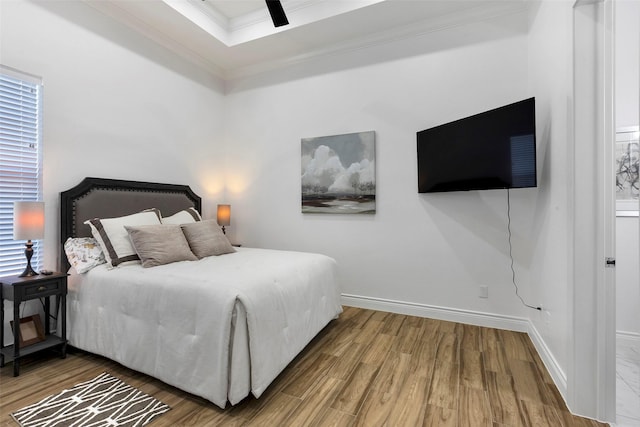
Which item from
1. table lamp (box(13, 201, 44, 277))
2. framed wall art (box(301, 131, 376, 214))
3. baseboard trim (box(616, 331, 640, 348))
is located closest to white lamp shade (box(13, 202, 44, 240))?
table lamp (box(13, 201, 44, 277))

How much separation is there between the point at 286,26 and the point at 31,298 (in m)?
3.36

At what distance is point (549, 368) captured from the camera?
6.79ft

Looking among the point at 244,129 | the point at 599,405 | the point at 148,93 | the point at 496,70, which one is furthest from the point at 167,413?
the point at 496,70

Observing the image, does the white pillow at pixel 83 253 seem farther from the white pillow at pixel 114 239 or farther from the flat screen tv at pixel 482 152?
the flat screen tv at pixel 482 152

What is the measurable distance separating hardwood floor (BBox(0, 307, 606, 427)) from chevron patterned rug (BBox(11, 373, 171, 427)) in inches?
2.6

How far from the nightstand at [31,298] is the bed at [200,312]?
0.28ft

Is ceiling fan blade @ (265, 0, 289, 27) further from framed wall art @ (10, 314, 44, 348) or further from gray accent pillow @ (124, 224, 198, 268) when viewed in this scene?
framed wall art @ (10, 314, 44, 348)

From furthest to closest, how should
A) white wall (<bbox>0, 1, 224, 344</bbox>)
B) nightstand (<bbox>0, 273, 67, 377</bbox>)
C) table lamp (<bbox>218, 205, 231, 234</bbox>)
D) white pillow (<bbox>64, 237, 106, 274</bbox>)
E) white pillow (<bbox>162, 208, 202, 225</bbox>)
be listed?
table lamp (<bbox>218, 205, 231, 234</bbox>), white pillow (<bbox>162, 208, 202, 225</bbox>), white wall (<bbox>0, 1, 224, 344</bbox>), white pillow (<bbox>64, 237, 106, 274</bbox>), nightstand (<bbox>0, 273, 67, 377</bbox>)

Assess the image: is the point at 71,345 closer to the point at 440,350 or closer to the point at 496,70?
the point at 440,350

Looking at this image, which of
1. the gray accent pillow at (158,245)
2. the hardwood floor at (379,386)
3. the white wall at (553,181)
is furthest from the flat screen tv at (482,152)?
the gray accent pillow at (158,245)

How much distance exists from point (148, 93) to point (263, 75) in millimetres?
1492

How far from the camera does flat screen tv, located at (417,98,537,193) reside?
2.24 meters

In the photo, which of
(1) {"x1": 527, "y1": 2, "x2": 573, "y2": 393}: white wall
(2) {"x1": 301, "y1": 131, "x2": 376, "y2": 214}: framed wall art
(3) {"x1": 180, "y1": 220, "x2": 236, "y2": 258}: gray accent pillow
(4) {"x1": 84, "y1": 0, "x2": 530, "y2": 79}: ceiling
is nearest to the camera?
(1) {"x1": 527, "y1": 2, "x2": 573, "y2": 393}: white wall

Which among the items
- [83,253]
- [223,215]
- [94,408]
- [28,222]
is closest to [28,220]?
[28,222]
